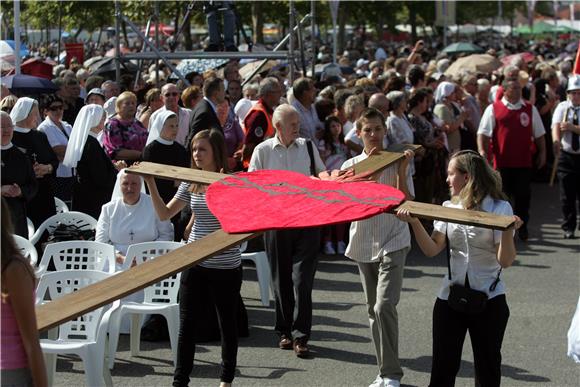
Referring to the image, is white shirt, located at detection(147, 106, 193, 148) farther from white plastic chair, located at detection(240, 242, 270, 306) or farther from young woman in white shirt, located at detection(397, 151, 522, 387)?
young woman in white shirt, located at detection(397, 151, 522, 387)

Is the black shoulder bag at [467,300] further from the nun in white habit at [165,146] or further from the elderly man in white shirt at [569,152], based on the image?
the elderly man in white shirt at [569,152]

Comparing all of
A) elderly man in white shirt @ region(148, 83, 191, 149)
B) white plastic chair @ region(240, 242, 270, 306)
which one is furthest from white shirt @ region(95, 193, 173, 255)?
elderly man in white shirt @ region(148, 83, 191, 149)

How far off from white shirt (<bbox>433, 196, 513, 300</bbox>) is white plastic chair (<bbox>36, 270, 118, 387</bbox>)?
7.16 feet

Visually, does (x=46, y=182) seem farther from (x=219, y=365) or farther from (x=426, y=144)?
(x=426, y=144)

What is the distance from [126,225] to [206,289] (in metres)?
2.01

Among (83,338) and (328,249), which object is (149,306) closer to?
(83,338)

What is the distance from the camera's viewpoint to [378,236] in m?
6.95

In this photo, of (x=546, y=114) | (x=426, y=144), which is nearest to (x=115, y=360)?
(x=426, y=144)

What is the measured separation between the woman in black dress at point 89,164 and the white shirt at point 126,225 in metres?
1.34

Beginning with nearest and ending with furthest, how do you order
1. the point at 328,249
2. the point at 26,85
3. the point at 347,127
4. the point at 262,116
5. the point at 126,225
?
the point at 126,225, the point at 262,116, the point at 328,249, the point at 347,127, the point at 26,85

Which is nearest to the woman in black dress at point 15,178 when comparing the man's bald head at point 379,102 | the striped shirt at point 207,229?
the striped shirt at point 207,229

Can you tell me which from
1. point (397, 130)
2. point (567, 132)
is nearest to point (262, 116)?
point (397, 130)

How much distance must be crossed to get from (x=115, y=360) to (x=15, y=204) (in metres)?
1.74

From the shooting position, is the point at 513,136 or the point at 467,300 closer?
the point at 467,300
